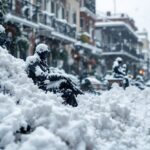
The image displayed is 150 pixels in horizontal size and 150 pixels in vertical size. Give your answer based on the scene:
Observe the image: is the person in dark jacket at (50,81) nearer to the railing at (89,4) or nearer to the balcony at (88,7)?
the balcony at (88,7)

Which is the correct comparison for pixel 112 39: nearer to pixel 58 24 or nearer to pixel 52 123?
pixel 58 24

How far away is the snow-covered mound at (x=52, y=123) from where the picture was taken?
201 inches

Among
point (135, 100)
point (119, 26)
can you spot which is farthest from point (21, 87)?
point (119, 26)

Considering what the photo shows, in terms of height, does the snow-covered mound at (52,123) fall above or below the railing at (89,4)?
below

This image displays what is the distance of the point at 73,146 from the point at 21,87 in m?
2.13

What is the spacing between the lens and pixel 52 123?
17.8 ft

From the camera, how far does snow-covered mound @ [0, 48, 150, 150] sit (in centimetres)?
511

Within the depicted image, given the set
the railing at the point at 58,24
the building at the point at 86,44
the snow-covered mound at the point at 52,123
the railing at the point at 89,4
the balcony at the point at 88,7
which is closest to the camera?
the snow-covered mound at the point at 52,123

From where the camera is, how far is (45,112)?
18.4ft

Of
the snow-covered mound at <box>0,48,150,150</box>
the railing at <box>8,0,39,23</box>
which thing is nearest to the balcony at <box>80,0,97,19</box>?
the railing at <box>8,0,39,23</box>

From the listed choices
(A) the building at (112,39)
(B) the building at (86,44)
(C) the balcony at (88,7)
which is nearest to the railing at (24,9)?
(B) the building at (86,44)

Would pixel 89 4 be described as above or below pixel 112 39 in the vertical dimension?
above

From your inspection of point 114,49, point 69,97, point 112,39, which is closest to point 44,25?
point 69,97

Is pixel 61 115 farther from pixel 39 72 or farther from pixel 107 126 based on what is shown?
pixel 39 72
